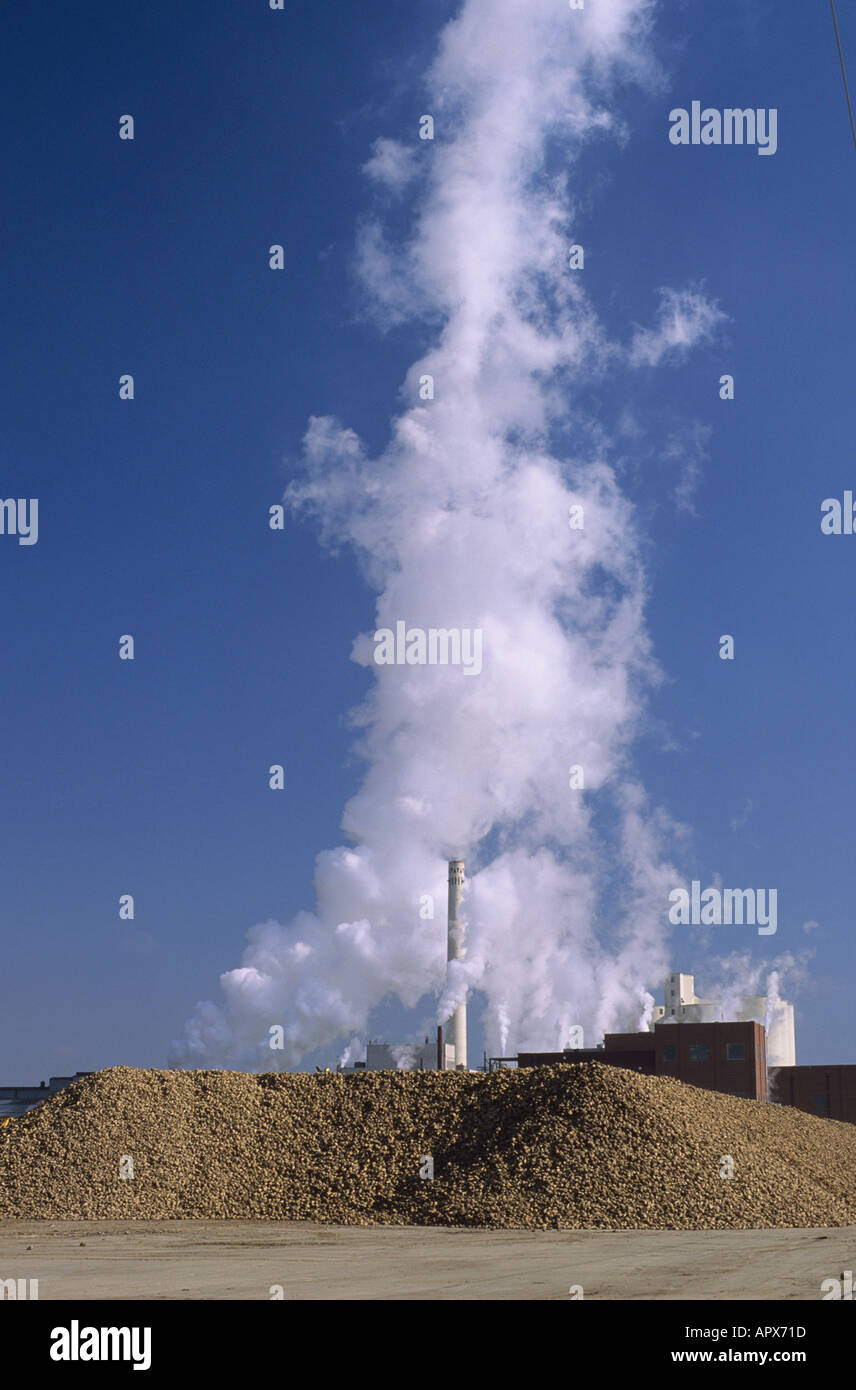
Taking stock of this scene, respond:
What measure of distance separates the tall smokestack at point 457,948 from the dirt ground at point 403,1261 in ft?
153

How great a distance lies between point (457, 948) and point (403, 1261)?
54068 mm

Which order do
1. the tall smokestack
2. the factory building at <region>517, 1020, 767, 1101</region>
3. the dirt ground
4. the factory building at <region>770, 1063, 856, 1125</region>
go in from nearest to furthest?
the dirt ground < the factory building at <region>517, 1020, 767, 1101</region> < the factory building at <region>770, 1063, 856, 1125</region> < the tall smokestack

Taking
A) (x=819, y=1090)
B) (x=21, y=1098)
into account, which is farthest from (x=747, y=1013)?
(x=21, y=1098)

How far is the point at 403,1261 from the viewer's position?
20.9 m

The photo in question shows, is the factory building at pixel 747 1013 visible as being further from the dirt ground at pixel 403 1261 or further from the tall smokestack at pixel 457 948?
the dirt ground at pixel 403 1261

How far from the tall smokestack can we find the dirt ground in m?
46.6

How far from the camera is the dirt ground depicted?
17078 millimetres

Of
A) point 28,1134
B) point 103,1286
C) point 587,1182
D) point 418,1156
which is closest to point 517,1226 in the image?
point 587,1182

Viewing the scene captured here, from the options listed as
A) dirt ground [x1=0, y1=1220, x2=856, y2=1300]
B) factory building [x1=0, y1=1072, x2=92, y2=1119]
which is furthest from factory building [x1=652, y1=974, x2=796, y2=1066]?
dirt ground [x1=0, y1=1220, x2=856, y2=1300]

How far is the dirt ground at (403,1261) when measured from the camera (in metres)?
17.1

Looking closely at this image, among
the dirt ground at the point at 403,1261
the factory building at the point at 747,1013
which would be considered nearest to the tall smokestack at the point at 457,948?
the factory building at the point at 747,1013

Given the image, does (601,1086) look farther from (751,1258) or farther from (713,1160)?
(751,1258)

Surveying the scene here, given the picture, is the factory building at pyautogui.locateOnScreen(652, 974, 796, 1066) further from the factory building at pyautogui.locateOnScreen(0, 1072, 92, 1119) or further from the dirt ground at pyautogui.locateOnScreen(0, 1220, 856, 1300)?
the dirt ground at pyautogui.locateOnScreen(0, 1220, 856, 1300)

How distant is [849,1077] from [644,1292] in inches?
1854
